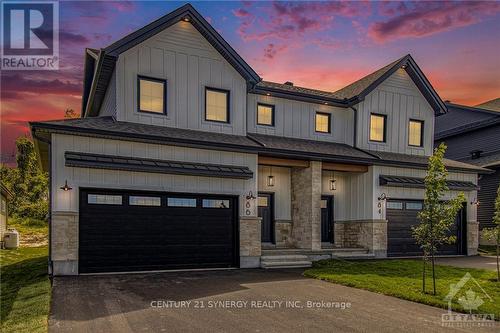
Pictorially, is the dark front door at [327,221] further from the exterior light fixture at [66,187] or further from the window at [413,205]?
the exterior light fixture at [66,187]

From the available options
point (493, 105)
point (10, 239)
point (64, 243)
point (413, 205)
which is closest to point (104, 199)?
point (64, 243)

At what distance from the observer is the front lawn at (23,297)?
6.53 meters

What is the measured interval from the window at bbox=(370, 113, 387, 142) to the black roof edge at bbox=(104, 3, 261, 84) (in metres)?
6.63

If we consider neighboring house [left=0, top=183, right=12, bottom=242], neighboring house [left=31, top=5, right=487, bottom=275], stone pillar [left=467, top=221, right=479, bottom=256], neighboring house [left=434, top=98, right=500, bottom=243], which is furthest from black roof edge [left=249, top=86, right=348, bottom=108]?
neighboring house [left=0, top=183, right=12, bottom=242]

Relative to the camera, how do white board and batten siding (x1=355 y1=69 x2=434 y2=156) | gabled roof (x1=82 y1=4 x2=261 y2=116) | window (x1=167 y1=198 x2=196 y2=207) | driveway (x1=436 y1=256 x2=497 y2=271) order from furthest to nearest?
white board and batten siding (x1=355 y1=69 x2=434 y2=156) < driveway (x1=436 y1=256 x2=497 y2=271) < gabled roof (x1=82 y1=4 x2=261 y2=116) < window (x1=167 y1=198 x2=196 y2=207)

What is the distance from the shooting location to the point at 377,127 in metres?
18.9

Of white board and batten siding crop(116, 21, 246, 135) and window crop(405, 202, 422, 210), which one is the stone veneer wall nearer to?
window crop(405, 202, 422, 210)

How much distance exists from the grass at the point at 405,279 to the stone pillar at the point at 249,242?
7.40ft

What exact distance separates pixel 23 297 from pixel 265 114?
1164cm

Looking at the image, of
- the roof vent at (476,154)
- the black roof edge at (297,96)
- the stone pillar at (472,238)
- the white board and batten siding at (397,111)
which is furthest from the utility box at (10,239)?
the roof vent at (476,154)

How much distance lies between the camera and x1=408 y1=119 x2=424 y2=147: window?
19578mm

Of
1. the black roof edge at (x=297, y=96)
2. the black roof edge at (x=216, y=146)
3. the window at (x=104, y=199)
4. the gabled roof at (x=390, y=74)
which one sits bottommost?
the window at (x=104, y=199)

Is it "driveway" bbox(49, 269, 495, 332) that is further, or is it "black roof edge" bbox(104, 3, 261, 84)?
"black roof edge" bbox(104, 3, 261, 84)

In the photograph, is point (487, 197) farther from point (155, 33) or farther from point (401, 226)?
point (155, 33)
